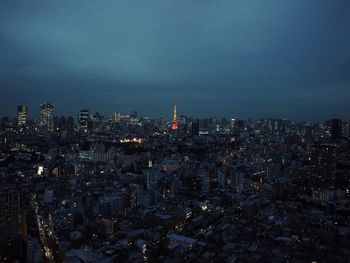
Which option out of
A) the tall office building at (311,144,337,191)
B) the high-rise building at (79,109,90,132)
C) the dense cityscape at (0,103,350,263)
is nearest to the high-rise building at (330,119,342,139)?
the dense cityscape at (0,103,350,263)

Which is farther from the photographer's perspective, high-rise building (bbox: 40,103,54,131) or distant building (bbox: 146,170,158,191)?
high-rise building (bbox: 40,103,54,131)

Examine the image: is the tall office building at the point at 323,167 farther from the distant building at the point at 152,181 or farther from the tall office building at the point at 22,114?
the tall office building at the point at 22,114

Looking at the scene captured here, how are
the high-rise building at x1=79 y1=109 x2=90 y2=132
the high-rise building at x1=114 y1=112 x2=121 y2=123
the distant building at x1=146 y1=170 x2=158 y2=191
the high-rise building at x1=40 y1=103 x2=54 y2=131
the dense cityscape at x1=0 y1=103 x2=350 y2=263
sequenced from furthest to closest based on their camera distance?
the high-rise building at x1=114 y1=112 x2=121 y2=123
the high-rise building at x1=40 y1=103 x2=54 y2=131
the high-rise building at x1=79 y1=109 x2=90 y2=132
the distant building at x1=146 y1=170 x2=158 y2=191
the dense cityscape at x1=0 y1=103 x2=350 y2=263

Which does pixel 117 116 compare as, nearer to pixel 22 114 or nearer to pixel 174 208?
pixel 22 114

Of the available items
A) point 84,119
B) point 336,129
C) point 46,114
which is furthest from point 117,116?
point 336,129

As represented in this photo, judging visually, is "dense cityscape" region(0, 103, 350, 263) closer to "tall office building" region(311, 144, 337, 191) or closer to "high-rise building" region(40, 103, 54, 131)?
"tall office building" region(311, 144, 337, 191)

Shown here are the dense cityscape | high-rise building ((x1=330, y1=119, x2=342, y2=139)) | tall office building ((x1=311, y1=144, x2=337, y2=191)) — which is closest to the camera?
the dense cityscape

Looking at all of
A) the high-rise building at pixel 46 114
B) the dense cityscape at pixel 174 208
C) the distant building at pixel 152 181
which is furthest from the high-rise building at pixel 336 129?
the high-rise building at pixel 46 114
